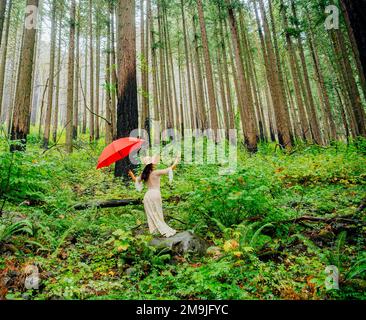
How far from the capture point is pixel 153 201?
4.75 metres

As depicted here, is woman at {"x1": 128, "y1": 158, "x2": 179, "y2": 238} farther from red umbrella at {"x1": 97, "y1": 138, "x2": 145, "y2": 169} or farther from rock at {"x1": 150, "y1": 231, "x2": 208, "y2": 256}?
red umbrella at {"x1": 97, "y1": 138, "x2": 145, "y2": 169}

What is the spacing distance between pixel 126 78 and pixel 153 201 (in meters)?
4.81

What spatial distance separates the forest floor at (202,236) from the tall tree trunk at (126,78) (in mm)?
2060

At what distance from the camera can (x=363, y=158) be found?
8.53 m

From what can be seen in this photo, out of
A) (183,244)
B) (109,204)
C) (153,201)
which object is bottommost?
(183,244)

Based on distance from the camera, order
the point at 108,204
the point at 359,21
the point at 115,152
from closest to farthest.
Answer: the point at 359,21, the point at 115,152, the point at 108,204

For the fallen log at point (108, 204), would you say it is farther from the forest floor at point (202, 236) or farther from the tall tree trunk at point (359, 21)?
the tall tree trunk at point (359, 21)

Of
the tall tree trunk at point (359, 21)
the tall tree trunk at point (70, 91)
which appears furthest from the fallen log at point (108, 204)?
the tall tree trunk at point (70, 91)

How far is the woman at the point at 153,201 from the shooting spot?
15.3 feet

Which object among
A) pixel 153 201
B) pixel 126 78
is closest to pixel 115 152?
pixel 153 201

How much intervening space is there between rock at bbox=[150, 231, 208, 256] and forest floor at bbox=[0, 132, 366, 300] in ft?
0.47

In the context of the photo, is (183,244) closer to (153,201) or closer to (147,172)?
(153,201)

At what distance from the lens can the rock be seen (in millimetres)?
4105
